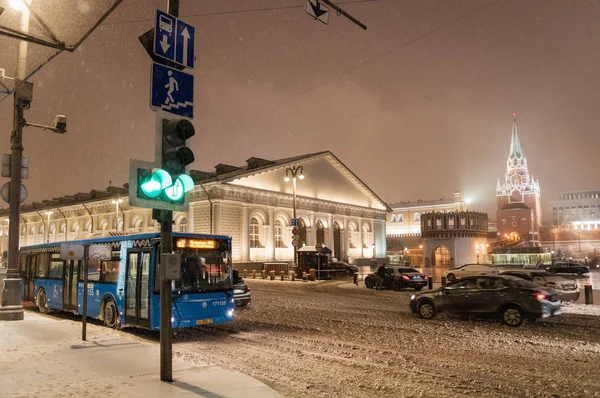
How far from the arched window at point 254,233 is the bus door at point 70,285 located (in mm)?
32323

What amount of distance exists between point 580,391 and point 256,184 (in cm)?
4297

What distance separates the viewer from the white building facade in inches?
1813

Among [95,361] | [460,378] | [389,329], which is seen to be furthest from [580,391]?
[95,361]

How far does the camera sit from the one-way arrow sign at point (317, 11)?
894 centimetres

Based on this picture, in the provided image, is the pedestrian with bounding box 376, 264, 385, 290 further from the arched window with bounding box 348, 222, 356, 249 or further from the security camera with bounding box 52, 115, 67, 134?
the arched window with bounding box 348, 222, 356, 249

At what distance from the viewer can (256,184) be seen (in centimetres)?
4888

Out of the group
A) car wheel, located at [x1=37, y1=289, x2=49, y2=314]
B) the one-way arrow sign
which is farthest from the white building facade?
the one-way arrow sign

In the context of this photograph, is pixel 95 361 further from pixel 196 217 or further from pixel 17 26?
pixel 196 217

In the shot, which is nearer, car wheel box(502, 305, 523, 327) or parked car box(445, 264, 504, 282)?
car wheel box(502, 305, 523, 327)

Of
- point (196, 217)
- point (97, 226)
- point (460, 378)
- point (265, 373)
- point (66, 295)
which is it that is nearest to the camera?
point (460, 378)

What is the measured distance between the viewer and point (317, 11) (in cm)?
904

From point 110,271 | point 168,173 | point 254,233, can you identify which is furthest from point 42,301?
point 254,233

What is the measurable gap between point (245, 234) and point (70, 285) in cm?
3120

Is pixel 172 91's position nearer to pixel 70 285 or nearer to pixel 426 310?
pixel 426 310
